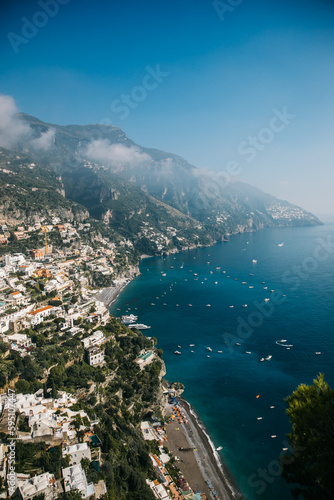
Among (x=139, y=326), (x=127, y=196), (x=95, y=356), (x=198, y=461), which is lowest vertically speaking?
(x=198, y=461)

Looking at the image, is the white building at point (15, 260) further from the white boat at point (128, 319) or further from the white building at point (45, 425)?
the white building at point (45, 425)

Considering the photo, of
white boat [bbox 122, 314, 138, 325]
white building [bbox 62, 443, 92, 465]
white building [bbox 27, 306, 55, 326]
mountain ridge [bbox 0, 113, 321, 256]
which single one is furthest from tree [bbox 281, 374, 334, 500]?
mountain ridge [bbox 0, 113, 321, 256]

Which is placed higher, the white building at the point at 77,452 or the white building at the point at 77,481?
the white building at the point at 77,481

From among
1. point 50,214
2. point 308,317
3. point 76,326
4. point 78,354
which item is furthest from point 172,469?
point 50,214

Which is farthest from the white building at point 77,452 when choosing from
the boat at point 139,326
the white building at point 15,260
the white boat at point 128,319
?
the white building at point 15,260

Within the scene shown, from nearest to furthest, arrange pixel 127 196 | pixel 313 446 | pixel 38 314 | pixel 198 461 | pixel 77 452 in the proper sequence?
pixel 313 446
pixel 77 452
pixel 198 461
pixel 38 314
pixel 127 196

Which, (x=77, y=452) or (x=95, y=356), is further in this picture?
(x=95, y=356)

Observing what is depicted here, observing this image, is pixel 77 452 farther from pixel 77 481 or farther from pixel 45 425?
pixel 45 425

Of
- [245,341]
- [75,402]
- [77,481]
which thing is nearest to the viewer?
[77,481]

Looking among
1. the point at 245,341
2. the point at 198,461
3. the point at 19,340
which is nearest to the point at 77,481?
the point at 198,461
